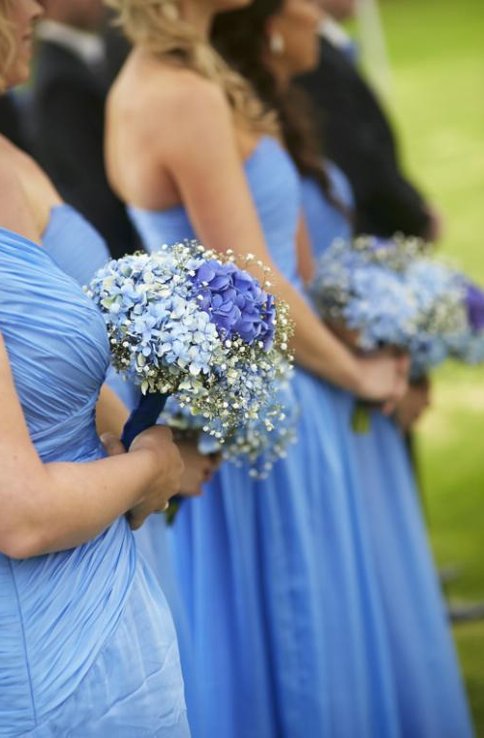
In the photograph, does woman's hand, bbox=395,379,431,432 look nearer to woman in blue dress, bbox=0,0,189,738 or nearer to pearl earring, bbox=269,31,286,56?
pearl earring, bbox=269,31,286,56

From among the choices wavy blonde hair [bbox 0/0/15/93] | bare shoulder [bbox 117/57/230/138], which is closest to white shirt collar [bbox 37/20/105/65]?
bare shoulder [bbox 117/57/230/138]

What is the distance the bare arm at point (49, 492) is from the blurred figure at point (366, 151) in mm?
2820

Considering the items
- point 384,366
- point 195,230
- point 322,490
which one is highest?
point 195,230

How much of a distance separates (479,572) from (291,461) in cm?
225

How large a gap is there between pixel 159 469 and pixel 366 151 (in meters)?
2.96

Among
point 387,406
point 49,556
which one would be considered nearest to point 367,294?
point 387,406

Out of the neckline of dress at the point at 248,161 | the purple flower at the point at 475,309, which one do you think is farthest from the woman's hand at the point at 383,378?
the neckline of dress at the point at 248,161

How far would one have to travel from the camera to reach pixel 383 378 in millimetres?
4273

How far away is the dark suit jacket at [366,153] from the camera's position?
5.36m

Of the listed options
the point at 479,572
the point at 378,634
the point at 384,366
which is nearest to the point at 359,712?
the point at 378,634

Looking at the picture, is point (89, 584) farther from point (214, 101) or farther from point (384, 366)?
point (384, 366)

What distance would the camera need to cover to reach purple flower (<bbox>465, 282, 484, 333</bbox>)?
4.55 m

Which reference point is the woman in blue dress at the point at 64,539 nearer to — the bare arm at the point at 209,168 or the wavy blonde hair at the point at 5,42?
→ the wavy blonde hair at the point at 5,42

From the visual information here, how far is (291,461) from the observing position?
4004 mm
